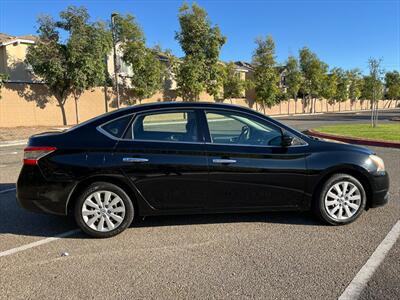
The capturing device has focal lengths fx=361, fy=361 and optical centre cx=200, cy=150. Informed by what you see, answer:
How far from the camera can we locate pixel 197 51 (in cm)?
3059

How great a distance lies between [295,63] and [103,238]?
45.0 meters

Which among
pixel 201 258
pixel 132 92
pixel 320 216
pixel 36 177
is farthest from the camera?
pixel 132 92

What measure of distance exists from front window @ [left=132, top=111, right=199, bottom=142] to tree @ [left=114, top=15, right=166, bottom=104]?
897 inches

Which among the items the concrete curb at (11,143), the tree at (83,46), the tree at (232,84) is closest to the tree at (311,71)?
the tree at (232,84)

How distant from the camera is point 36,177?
4.09 metres

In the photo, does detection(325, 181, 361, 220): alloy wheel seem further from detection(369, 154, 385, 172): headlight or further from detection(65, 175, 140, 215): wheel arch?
detection(65, 175, 140, 215): wheel arch

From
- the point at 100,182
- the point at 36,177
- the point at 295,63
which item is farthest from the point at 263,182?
the point at 295,63

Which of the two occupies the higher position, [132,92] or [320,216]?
[132,92]

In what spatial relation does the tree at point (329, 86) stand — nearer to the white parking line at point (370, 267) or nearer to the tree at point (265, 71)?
the tree at point (265, 71)

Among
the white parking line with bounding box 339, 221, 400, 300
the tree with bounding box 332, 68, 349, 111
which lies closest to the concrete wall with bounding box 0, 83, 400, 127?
the white parking line with bounding box 339, 221, 400, 300

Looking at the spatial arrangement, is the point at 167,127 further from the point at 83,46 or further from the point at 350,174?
the point at 83,46

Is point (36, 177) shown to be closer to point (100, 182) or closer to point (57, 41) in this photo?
point (100, 182)

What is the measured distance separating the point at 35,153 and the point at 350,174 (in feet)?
12.5

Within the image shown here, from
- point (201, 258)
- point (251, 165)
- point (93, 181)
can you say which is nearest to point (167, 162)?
point (93, 181)
